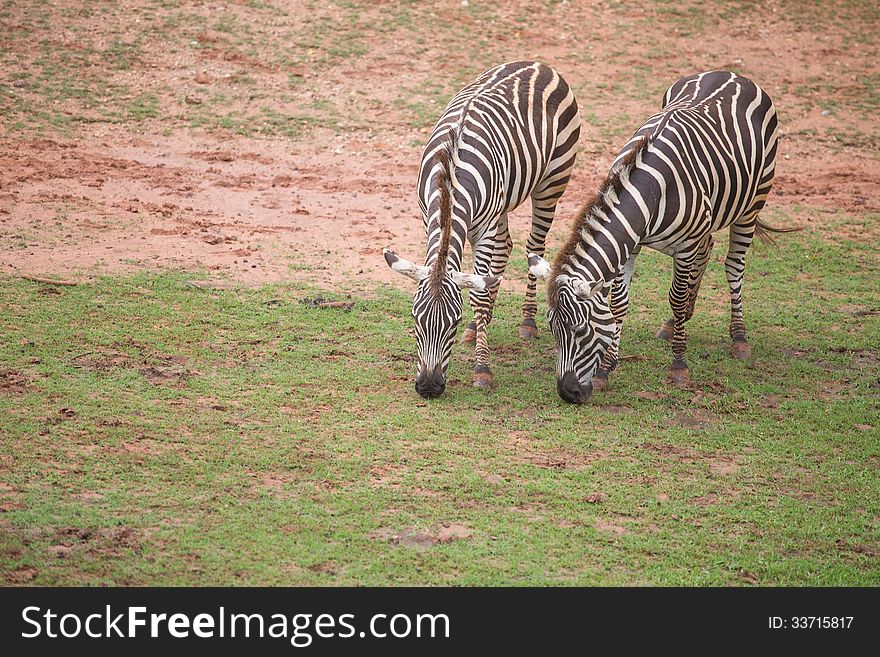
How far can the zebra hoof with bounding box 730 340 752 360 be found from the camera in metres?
9.80

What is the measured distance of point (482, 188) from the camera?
8.61 m

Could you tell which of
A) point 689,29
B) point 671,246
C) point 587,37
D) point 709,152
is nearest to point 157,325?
point 671,246

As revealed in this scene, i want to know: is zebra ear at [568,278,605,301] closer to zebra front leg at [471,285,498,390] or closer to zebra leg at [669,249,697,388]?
zebra front leg at [471,285,498,390]

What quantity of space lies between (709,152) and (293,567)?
583 cm

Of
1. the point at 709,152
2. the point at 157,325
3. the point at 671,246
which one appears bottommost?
the point at 157,325

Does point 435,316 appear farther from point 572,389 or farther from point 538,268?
point 572,389

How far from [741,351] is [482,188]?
3376 mm

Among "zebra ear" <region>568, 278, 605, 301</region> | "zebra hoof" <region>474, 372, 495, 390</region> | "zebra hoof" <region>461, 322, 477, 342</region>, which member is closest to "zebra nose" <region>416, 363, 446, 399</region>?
"zebra hoof" <region>474, 372, 495, 390</region>

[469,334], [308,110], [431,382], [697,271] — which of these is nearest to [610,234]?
[697,271]

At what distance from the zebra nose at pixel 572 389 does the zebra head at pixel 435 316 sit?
40.4 inches

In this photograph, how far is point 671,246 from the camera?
8.95 metres
